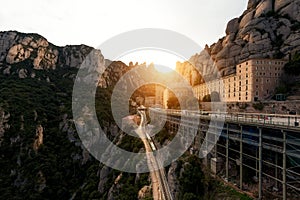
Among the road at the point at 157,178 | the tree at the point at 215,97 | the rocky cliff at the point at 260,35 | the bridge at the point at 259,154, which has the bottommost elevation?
the road at the point at 157,178

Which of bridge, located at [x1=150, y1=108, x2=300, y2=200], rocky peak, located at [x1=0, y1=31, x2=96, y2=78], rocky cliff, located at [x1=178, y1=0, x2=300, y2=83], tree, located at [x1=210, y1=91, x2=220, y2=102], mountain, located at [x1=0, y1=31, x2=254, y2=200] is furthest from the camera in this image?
rocky peak, located at [x1=0, y1=31, x2=96, y2=78]

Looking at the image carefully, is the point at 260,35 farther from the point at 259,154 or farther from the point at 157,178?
the point at 259,154

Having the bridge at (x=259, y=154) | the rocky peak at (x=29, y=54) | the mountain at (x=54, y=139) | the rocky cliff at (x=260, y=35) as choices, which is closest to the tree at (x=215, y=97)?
the rocky cliff at (x=260, y=35)

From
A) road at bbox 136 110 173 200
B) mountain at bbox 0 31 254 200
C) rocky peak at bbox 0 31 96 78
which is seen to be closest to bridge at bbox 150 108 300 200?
mountain at bbox 0 31 254 200

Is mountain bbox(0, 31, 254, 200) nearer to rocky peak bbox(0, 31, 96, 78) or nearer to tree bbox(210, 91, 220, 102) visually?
rocky peak bbox(0, 31, 96, 78)

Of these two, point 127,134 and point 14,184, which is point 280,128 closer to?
point 127,134

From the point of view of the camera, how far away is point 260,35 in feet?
202

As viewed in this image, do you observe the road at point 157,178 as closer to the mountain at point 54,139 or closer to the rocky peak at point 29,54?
the mountain at point 54,139

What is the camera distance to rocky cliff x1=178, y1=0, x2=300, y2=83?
5766 cm

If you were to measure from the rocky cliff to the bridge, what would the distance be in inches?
1828

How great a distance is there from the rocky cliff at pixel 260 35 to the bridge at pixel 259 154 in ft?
152

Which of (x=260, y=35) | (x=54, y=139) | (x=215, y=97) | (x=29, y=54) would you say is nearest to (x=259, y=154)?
(x=215, y=97)

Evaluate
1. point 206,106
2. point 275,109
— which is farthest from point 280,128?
point 206,106

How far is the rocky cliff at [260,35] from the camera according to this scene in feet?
189
